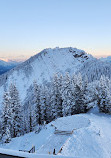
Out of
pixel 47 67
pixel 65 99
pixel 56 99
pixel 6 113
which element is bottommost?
pixel 6 113

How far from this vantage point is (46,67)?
157 m

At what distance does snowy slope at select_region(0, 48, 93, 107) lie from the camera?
457ft

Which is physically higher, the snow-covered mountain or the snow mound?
the snow-covered mountain

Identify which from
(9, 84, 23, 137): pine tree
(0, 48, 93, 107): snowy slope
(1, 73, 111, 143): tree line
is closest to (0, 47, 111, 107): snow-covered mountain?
(0, 48, 93, 107): snowy slope

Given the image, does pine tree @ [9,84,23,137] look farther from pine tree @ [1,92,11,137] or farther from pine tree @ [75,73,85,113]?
pine tree @ [75,73,85,113]

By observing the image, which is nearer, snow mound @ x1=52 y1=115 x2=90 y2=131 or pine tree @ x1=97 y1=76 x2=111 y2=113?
snow mound @ x1=52 y1=115 x2=90 y2=131

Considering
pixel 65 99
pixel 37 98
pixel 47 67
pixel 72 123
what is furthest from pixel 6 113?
pixel 47 67

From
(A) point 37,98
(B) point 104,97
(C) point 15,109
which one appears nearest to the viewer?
(B) point 104,97

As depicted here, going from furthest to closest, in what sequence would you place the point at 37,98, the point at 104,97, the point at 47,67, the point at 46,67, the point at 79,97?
the point at 46,67, the point at 47,67, the point at 37,98, the point at 79,97, the point at 104,97

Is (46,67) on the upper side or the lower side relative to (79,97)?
upper

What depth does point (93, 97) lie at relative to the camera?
3303cm

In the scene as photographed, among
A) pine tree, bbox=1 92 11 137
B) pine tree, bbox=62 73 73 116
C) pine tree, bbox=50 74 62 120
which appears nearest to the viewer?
pine tree, bbox=1 92 11 137

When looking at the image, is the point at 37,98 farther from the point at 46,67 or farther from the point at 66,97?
the point at 46,67

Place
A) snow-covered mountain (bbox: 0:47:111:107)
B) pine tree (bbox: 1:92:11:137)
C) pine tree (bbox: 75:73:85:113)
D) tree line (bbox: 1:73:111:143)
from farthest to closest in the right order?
1. snow-covered mountain (bbox: 0:47:111:107)
2. pine tree (bbox: 75:73:85:113)
3. tree line (bbox: 1:73:111:143)
4. pine tree (bbox: 1:92:11:137)
